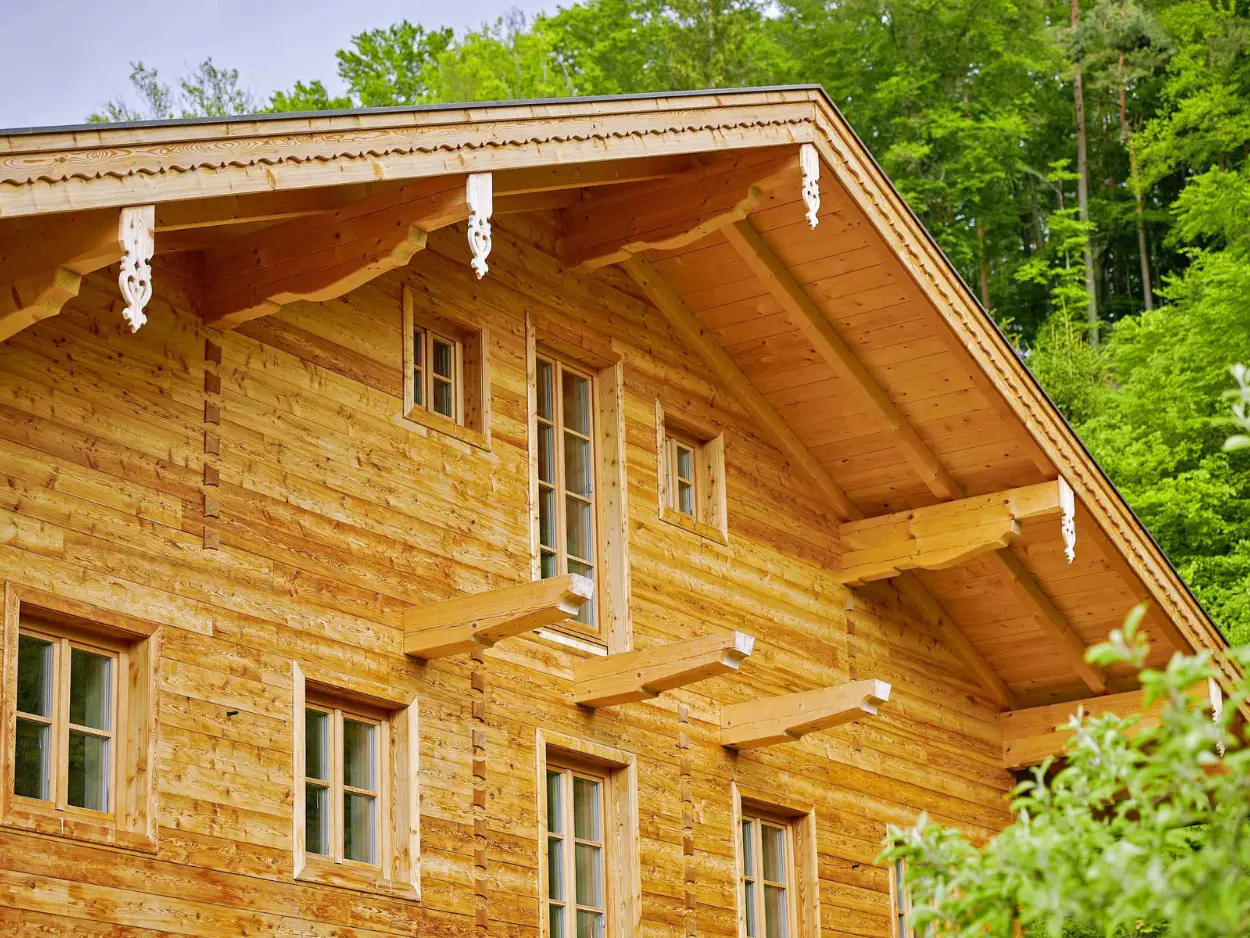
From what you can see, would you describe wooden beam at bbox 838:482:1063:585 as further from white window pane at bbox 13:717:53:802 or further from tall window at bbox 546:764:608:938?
white window pane at bbox 13:717:53:802

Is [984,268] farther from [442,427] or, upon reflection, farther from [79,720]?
[79,720]

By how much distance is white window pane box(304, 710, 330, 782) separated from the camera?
372 inches

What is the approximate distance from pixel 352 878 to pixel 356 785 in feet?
1.78

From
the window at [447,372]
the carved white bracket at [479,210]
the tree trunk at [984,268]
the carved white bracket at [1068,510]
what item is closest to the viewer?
the carved white bracket at [479,210]

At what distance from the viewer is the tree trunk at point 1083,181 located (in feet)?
115

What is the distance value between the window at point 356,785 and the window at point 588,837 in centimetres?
108

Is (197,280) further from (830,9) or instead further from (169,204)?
(830,9)

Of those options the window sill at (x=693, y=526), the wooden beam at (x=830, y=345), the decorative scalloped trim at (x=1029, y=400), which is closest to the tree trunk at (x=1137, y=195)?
the decorative scalloped trim at (x=1029, y=400)

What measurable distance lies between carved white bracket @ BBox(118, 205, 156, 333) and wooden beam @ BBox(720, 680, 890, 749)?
5.48 meters

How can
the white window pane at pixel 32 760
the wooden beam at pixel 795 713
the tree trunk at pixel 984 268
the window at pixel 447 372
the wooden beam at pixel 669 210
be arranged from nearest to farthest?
the white window pane at pixel 32 760, the window at pixel 447 372, the wooden beam at pixel 669 210, the wooden beam at pixel 795 713, the tree trunk at pixel 984 268

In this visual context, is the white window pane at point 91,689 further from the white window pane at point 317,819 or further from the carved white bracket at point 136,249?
the carved white bracket at point 136,249

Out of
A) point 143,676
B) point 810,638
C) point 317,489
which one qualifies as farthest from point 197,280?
point 810,638

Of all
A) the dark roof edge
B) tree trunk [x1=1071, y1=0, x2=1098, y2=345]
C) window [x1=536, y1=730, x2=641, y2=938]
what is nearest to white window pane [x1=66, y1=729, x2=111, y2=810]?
the dark roof edge

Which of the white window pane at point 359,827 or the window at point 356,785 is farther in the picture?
the white window pane at point 359,827
